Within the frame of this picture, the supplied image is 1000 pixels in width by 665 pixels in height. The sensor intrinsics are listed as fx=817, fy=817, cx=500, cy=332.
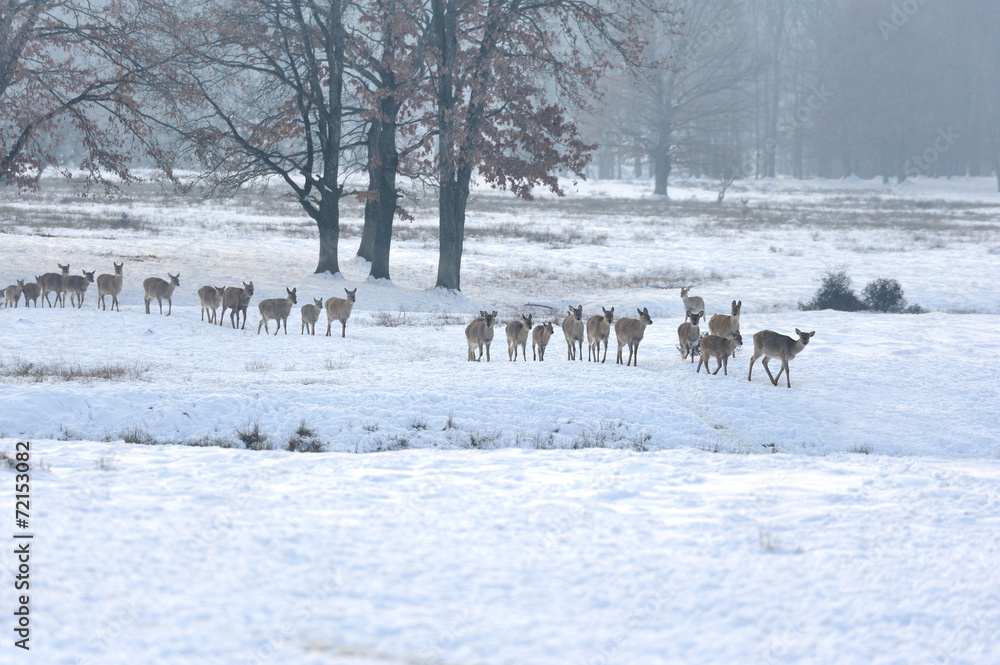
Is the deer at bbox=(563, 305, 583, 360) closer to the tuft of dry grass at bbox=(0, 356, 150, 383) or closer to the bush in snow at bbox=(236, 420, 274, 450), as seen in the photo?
the bush in snow at bbox=(236, 420, 274, 450)

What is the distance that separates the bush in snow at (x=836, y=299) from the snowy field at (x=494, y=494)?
2700 millimetres

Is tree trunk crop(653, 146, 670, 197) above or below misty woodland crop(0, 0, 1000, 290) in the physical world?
above

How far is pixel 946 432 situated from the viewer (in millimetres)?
10555

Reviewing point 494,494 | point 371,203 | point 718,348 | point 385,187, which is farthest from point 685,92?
point 494,494

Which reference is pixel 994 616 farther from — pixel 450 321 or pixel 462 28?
pixel 462 28

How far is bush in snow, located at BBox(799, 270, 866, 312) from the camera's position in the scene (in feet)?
72.8

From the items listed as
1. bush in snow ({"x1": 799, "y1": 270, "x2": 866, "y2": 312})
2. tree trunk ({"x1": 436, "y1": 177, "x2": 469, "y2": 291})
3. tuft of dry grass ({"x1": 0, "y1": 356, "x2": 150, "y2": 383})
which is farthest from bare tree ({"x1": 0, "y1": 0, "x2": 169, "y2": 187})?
bush in snow ({"x1": 799, "y1": 270, "x2": 866, "y2": 312})

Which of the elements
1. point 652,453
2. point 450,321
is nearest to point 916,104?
point 450,321

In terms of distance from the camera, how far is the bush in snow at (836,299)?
72.8 feet

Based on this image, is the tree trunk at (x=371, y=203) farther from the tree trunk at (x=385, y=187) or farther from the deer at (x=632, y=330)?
the deer at (x=632, y=330)

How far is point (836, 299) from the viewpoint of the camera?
73.6 feet

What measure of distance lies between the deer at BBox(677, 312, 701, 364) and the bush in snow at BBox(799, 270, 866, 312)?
32.0 ft

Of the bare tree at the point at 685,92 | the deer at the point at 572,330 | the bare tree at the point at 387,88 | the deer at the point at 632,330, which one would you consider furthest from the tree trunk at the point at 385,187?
the bare tree at the point at 685,92

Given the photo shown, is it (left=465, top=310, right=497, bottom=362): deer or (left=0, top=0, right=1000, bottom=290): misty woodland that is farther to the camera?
(left=0, top=0, right=1000, bottom=290): misty woodland
